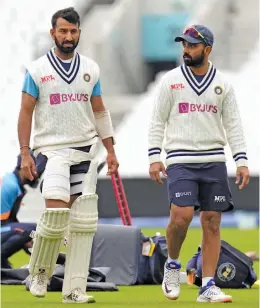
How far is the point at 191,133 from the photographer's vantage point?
909cm

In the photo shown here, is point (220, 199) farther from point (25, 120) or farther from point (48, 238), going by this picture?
point (25, 120)

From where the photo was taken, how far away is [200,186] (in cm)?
916

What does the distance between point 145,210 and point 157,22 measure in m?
13.1

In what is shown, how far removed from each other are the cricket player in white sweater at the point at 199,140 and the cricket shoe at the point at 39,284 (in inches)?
32.4

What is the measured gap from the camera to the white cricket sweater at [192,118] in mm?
9086

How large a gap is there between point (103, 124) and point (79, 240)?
0.79 metres

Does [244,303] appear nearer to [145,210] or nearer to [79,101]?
[79,101]

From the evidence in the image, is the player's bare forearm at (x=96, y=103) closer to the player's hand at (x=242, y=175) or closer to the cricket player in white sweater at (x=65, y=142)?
the cricket player in white sweater at (x=65, y=142)

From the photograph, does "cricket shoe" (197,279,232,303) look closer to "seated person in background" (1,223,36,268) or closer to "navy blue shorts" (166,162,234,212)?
"navy blue shorts" (166,162,234,212)

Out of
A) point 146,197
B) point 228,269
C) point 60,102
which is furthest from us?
point 146,197

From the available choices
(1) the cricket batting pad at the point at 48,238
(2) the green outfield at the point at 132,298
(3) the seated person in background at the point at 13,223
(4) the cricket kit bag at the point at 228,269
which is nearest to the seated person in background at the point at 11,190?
(3) the seated person in background at the point at 13,223

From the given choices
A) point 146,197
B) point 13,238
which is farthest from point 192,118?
point 146,197

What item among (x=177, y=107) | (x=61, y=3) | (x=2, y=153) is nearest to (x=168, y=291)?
(x=177, y=107)

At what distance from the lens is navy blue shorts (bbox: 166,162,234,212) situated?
29.6 feet
